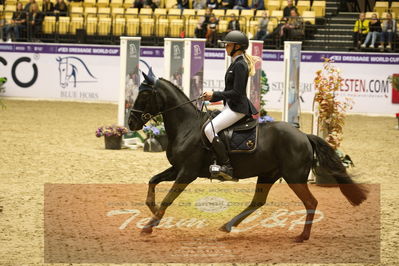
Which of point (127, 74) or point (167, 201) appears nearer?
point (167, 201)

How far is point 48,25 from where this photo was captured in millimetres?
26312

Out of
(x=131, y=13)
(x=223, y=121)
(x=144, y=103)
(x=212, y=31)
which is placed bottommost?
(x=223, y=121)

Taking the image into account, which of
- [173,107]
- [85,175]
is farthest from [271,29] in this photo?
[173,107]

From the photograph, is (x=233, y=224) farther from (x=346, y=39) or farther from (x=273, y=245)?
(x=346, y=39)

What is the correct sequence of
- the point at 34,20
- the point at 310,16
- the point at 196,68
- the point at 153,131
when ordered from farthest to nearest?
1. the point at 34,20
2. the point at 310,16
3. the point at 196,68
4. the point at 153,131

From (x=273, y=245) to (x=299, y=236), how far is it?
0.37 meters

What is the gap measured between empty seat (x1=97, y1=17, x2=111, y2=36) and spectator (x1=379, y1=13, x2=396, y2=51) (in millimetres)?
9515

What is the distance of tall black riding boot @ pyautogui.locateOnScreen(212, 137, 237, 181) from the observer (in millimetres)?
7824

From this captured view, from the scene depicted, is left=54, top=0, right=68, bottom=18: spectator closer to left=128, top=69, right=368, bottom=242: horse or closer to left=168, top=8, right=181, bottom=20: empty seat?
left=168, top=8, right=181, bottom=20: empty seat

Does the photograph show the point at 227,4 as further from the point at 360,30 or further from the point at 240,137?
the point at 240,137

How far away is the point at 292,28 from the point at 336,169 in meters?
15.7

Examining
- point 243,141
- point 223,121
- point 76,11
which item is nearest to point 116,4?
point 76,11

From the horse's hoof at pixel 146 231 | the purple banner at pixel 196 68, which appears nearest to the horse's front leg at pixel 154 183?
the horse's hoof at pixel 146 231

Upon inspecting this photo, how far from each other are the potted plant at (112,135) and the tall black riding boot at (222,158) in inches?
293
